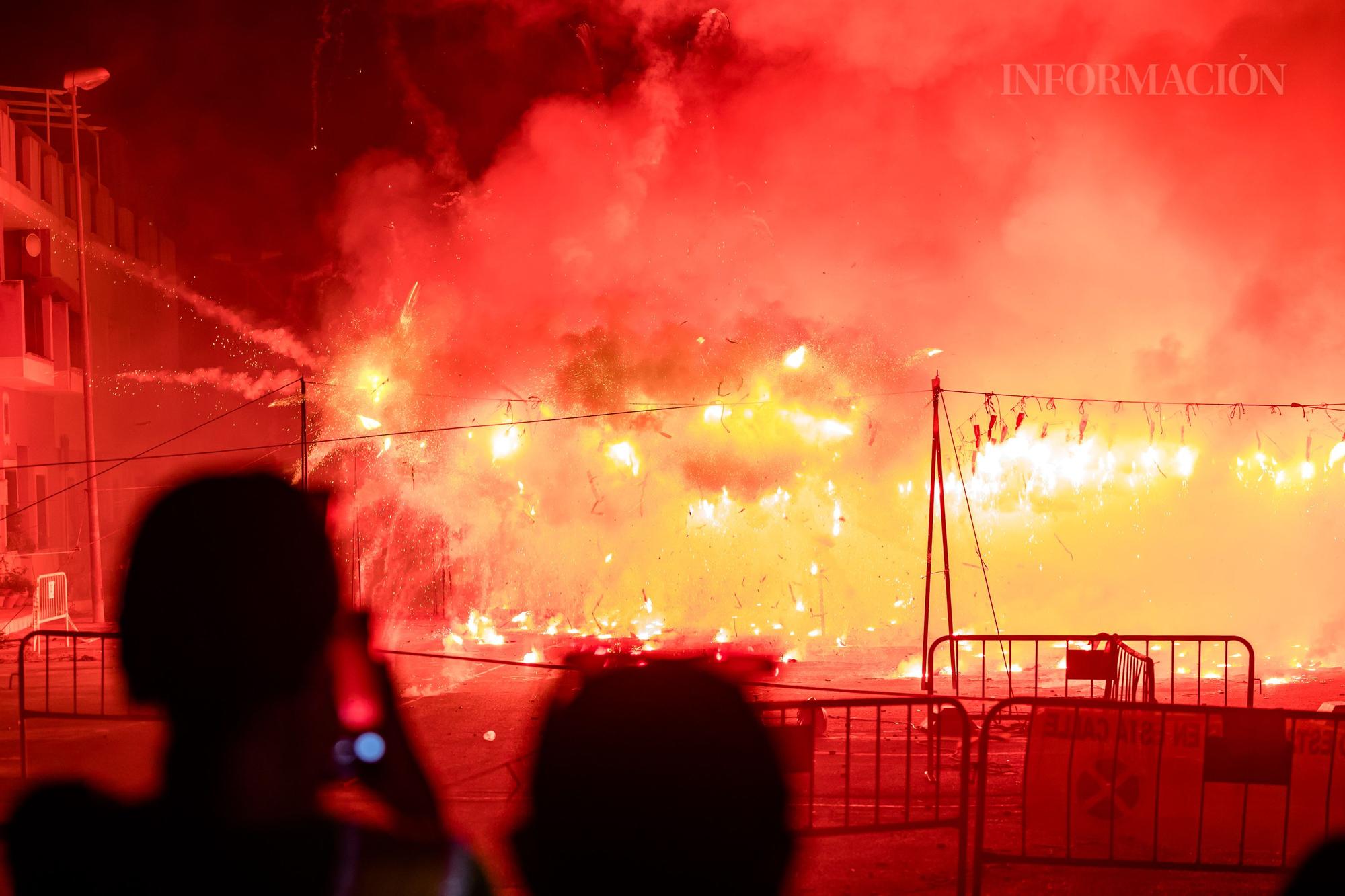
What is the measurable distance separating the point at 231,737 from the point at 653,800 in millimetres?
587

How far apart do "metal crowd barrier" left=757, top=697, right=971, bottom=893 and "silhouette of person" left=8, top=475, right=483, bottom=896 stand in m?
3.18

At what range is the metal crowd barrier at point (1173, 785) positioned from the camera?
17.6ft

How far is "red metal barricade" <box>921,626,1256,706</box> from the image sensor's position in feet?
26.5

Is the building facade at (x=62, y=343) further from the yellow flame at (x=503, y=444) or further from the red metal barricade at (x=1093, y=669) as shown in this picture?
the red metal barricade at (x=1093, y=669)

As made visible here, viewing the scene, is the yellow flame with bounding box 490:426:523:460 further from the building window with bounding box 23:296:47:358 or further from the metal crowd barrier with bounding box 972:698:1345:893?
the metal crowd barrier with bounding box 972:698:1345:893

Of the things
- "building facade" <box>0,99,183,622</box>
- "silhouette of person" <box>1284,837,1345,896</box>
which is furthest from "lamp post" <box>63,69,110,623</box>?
"silhouette of person" <box>1284,837,1345,896</box>

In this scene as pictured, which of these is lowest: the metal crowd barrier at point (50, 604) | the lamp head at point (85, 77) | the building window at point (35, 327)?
the metal crowd barrier at point (50, 604)

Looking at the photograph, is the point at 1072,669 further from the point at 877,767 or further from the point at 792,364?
the point at 792,364

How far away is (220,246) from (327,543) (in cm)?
3099

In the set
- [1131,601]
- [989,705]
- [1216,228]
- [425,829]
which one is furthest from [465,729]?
[1216,228]

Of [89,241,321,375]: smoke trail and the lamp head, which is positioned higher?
the lamp head

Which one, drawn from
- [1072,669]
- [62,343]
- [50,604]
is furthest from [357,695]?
[62,343]

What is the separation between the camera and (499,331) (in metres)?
22.0

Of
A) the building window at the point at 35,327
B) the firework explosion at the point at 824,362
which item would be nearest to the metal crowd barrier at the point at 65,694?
the firework explosion at the point at 824,362
